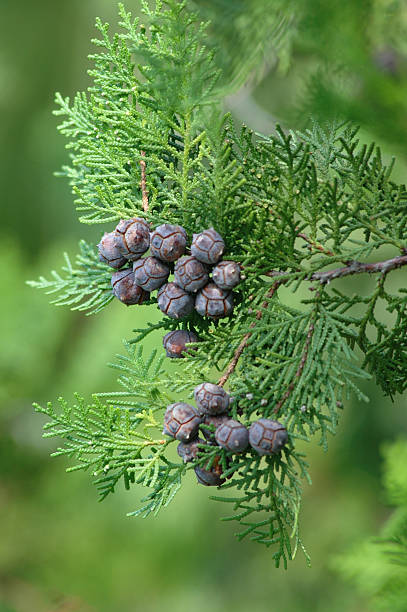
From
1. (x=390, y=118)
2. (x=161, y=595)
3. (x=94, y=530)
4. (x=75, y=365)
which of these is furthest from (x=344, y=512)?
(x=390, y=118)

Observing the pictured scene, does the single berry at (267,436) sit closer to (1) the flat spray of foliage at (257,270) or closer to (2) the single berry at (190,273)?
(1) the flat spray of foliage at (257,270)

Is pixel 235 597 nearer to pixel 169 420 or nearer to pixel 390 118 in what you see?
pixel 169 420

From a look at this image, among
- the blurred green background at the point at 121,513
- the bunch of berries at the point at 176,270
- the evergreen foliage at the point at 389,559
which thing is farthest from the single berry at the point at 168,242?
the blurred green background at the point at 121,513

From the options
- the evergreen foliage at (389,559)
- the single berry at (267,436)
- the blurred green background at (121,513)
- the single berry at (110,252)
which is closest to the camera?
the single berry at (267,436)

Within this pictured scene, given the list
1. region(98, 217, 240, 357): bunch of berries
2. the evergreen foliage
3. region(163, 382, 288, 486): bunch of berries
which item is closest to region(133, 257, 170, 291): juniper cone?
region(98, 217, 240, 357): bunch of berries

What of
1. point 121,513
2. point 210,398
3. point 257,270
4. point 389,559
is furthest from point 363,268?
point 121,513

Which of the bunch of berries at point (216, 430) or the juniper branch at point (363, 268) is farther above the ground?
the juniper branch at point (363, 268)

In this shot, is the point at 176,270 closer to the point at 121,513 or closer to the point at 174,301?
the point at 174,301
